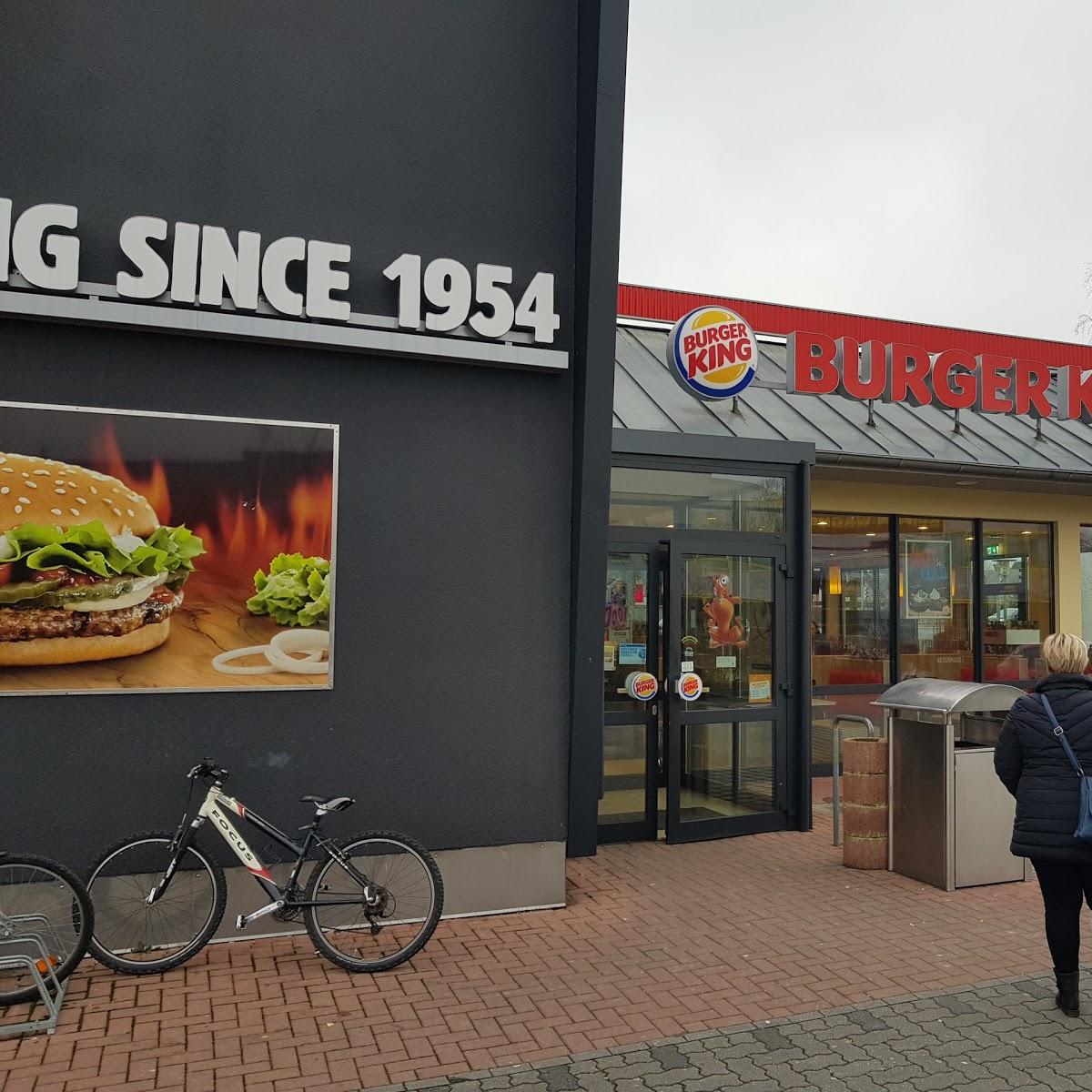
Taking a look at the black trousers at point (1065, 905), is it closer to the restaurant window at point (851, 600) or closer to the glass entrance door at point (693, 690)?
the glass entrance door at point (693, 690)

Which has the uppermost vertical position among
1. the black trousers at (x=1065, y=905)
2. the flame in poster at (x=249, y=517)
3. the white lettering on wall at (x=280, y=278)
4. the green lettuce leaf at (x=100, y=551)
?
the white lettering on wall at (x=280, y=278)

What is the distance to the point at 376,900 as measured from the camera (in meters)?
5.54

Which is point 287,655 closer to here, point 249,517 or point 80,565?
point 249,517

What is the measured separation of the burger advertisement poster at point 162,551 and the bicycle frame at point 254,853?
0.70m

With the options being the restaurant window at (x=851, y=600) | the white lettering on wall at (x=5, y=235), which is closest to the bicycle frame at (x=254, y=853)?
the white lettering on wall at (x=5, y=235)

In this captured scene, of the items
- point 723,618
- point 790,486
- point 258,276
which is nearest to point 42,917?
point 258,276

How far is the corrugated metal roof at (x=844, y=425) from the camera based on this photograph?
10.0 metres

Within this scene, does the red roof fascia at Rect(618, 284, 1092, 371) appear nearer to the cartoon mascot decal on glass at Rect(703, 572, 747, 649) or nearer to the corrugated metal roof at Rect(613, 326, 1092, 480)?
the corrugated metal roof at Rect(613, 326, 1092, 480)

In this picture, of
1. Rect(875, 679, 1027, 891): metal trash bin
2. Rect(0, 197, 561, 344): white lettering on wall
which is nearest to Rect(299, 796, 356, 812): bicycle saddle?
Rect(0, 197, 561, 344): white lettering on wall

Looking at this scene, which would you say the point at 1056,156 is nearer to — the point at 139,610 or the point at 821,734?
the point at 821,734

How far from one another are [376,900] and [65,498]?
2.71m

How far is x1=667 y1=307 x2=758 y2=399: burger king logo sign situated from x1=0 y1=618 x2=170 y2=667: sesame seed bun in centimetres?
569

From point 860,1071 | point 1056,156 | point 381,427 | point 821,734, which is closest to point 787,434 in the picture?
point 821,734

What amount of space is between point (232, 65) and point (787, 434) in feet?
20.7
